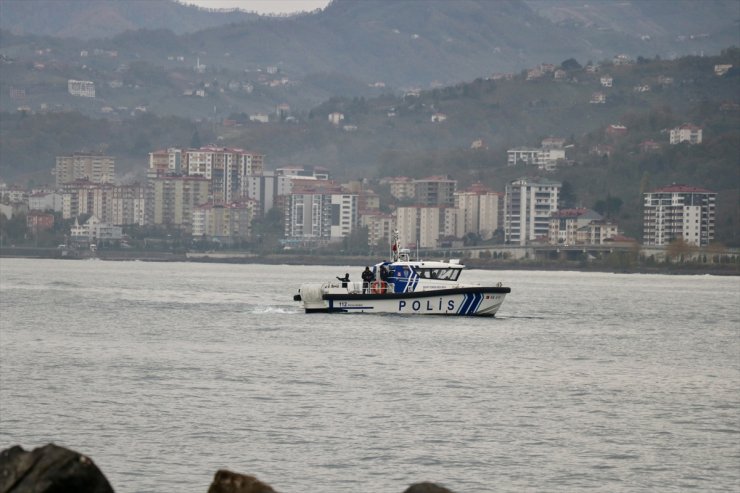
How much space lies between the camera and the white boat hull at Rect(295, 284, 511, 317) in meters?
66.1

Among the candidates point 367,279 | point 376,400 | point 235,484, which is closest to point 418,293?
point 367,279

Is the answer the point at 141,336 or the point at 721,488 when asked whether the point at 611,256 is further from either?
the point at 721,488

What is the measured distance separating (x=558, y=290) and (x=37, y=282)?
37624 mm

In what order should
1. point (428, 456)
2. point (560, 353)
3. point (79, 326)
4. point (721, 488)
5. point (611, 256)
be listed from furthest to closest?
point (611, 256), point (79, 326), point (560, 353), point (428, 456), point (721, 488)

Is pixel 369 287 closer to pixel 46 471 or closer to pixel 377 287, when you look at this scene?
pixel 377 287

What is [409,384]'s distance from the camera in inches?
1635

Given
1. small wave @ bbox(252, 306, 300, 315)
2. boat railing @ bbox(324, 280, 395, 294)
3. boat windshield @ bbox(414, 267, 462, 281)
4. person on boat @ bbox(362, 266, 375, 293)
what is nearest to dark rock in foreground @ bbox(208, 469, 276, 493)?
boat windshield @ bbox(414, 267, 462, 281)

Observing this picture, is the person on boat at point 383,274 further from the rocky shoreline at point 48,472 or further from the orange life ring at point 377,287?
the rocky shoreline at point 48,472

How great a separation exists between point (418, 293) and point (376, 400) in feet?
93.2

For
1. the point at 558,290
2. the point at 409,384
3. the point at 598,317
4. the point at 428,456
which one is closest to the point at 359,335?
the point at 409,384

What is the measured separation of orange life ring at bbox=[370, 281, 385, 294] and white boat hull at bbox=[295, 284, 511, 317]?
0.27m

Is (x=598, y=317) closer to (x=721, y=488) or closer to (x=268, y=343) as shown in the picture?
(x=268, y=343)

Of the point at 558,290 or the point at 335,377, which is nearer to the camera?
the point at 335,377

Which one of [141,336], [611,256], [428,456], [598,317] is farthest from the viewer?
[611,256]
